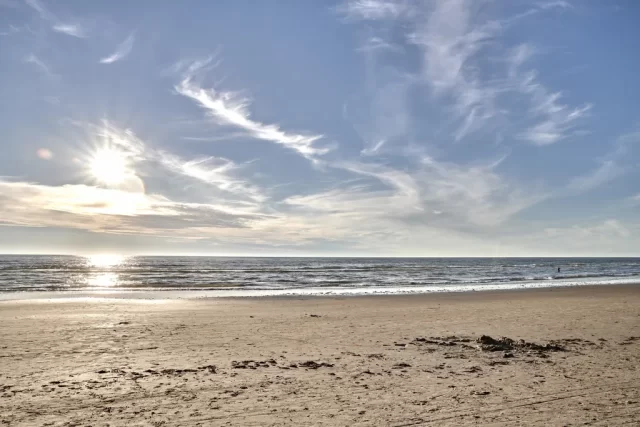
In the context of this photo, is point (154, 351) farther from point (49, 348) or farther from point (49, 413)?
point (49, 413)

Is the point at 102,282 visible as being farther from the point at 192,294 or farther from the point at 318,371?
the point at 318,371

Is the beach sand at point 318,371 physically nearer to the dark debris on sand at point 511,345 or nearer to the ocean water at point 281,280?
the dark debris on sand at point 511,345

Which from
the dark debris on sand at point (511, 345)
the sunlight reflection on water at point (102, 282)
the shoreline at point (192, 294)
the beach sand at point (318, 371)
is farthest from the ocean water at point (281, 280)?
the dark debris on sand at point (511, 345)

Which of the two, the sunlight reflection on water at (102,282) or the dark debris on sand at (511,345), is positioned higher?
the dark debris on sand at (511,345)

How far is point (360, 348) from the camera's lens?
1162cm

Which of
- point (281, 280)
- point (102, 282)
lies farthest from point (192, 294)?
point (102, 282)

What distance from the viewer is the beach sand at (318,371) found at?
22.0 feet

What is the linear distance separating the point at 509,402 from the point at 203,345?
7894 mm

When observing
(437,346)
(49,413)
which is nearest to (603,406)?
(437,346)

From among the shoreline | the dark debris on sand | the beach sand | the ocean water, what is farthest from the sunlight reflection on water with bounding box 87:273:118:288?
the dark debris on sand

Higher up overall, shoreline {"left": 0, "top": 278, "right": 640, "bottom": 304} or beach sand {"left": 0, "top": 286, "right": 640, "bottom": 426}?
beach sand {"left": 0, "top": 286, "right": 640, "bottom": 426}

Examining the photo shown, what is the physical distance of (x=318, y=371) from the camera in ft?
30.3

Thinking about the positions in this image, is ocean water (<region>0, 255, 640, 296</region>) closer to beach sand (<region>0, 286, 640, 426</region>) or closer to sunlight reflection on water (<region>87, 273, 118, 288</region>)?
sunlight reflection on water (<region>87, 273, 118, 288</region>)

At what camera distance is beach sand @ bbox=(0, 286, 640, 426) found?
6719 millimetres
